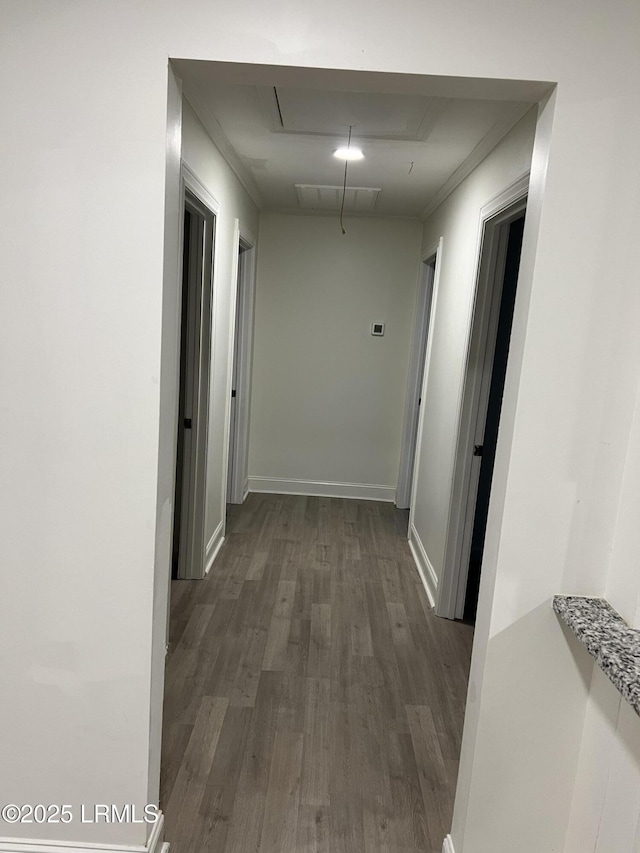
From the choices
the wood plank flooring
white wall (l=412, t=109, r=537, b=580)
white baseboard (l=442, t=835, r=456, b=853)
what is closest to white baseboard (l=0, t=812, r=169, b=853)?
the wood plank flooring

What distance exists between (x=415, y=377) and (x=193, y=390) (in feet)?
7.71

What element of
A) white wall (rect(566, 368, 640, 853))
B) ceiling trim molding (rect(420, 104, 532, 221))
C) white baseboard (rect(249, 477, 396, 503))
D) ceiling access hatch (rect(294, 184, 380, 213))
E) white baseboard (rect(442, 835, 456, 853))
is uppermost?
A: ceiling access hatch (rect(294, 184, 380, 213))

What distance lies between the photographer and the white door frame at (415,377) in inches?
189

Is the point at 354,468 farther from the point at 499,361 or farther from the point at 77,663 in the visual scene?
the point at 77,663

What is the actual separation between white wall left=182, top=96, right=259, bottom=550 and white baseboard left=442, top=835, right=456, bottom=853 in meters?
2.13

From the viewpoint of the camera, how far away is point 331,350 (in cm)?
513

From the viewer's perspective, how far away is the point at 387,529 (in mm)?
4633

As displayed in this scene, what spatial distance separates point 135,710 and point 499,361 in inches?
133

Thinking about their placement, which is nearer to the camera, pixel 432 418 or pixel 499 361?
pixel 432 418

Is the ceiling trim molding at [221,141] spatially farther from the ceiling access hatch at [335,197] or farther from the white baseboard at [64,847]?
the white baseboard at [64,847]

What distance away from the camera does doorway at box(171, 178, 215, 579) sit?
306 cm

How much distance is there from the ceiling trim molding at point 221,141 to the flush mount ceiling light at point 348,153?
583 millimetres

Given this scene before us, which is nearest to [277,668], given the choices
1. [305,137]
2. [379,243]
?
[305,137]

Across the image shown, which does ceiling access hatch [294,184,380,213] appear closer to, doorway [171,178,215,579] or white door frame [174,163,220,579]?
white door frame [174,163,220,579]
